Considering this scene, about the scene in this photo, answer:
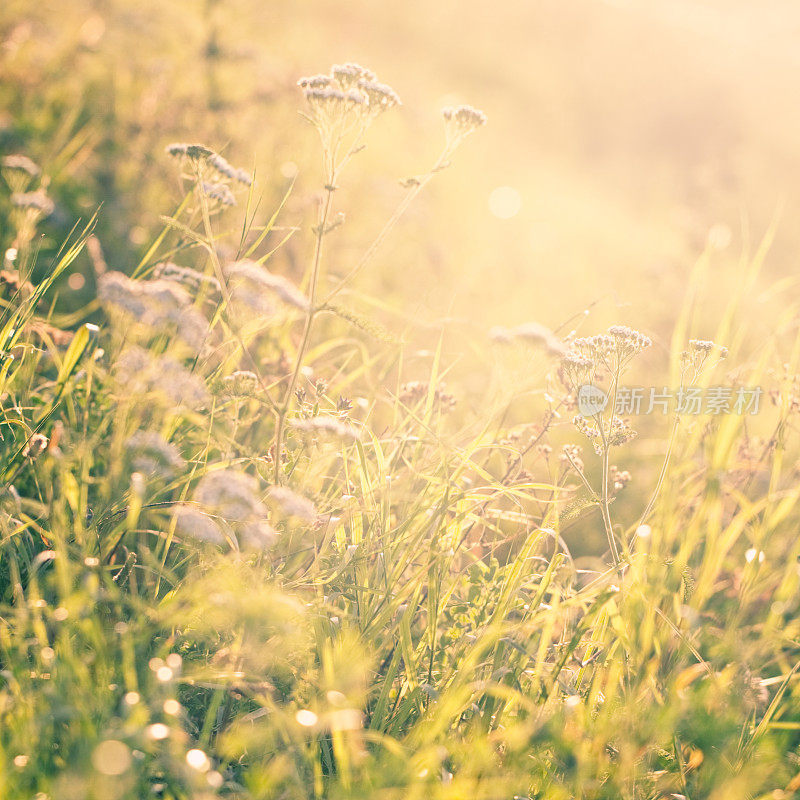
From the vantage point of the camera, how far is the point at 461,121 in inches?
93.1

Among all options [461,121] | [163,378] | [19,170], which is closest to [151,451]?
[163,378]

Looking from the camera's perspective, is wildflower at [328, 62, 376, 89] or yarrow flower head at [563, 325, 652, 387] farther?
yarrow flower head at [563, 325, 652, 387]

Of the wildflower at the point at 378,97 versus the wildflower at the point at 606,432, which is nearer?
the wildflower at the point at 378,97

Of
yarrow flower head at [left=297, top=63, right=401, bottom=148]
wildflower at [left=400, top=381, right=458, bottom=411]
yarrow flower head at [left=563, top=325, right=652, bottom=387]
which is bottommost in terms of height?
wildflower at [left=400, top=381, right=458, bottom=411]

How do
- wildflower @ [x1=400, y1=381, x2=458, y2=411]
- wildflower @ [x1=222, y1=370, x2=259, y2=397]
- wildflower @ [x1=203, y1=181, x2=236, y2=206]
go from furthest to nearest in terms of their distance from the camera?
wildflower @ [x1=400, y1=381, x2=458, y2=411]
wildflower @ [x1=203, y1=181, x2=236, y2=206]
wildflower @ [x1=222, y1=370, x2=259, y2=397]

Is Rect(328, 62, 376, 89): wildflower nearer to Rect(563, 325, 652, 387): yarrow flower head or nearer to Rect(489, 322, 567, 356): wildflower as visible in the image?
Rect(489, 322, 567, 356): wildflower

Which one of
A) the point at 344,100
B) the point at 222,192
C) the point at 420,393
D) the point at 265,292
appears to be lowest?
the point at 420,393

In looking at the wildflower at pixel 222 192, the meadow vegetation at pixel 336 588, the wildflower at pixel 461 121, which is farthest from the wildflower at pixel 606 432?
the wildflower at pixel 222 192

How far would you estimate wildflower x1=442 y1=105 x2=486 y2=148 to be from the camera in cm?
235

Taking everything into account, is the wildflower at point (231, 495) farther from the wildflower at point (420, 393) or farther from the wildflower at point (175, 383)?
the wildflower at point (420, 393)

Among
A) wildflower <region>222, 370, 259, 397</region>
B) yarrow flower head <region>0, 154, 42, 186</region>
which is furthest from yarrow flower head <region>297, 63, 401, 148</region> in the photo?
yarrow flower head <region>0, 154, 42, 186</region>

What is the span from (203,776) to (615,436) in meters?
1.56

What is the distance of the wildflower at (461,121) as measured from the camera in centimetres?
235

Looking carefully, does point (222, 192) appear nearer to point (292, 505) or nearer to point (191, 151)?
point (191, 151)
